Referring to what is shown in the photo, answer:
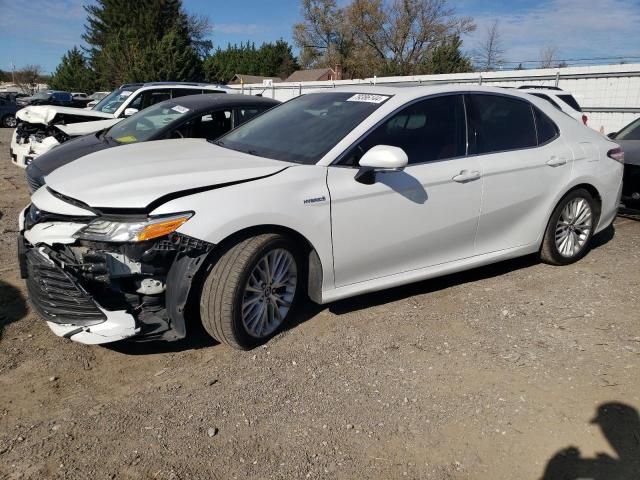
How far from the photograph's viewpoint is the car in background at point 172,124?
6.28 m

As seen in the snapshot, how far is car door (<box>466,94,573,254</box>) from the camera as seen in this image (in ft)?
14.2

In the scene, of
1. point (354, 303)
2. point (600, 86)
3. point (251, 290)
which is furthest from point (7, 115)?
point (251, 290)

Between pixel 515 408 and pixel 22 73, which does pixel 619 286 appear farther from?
pixel 22 73

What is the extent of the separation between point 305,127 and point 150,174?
4.29 feet

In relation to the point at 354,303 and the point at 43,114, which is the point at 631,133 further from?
the point at 43,114

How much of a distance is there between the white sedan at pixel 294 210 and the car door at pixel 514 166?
0.01 m

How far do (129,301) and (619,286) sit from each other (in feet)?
13.6

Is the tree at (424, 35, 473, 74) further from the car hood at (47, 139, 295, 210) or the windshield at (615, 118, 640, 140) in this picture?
the car hood at (47, 139, 295, 210)

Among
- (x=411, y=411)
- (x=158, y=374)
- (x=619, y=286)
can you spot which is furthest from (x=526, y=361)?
Answer: (x=158, y=374)

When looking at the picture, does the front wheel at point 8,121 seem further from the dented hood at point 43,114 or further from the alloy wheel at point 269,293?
the alloy wheel at point 269,293

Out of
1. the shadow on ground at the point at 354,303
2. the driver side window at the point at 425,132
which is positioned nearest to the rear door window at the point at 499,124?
the driver side window at the point at 425,132

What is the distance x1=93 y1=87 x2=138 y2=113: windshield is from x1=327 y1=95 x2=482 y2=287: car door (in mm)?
7523

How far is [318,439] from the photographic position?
2686 mm

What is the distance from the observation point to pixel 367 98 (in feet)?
13.4
